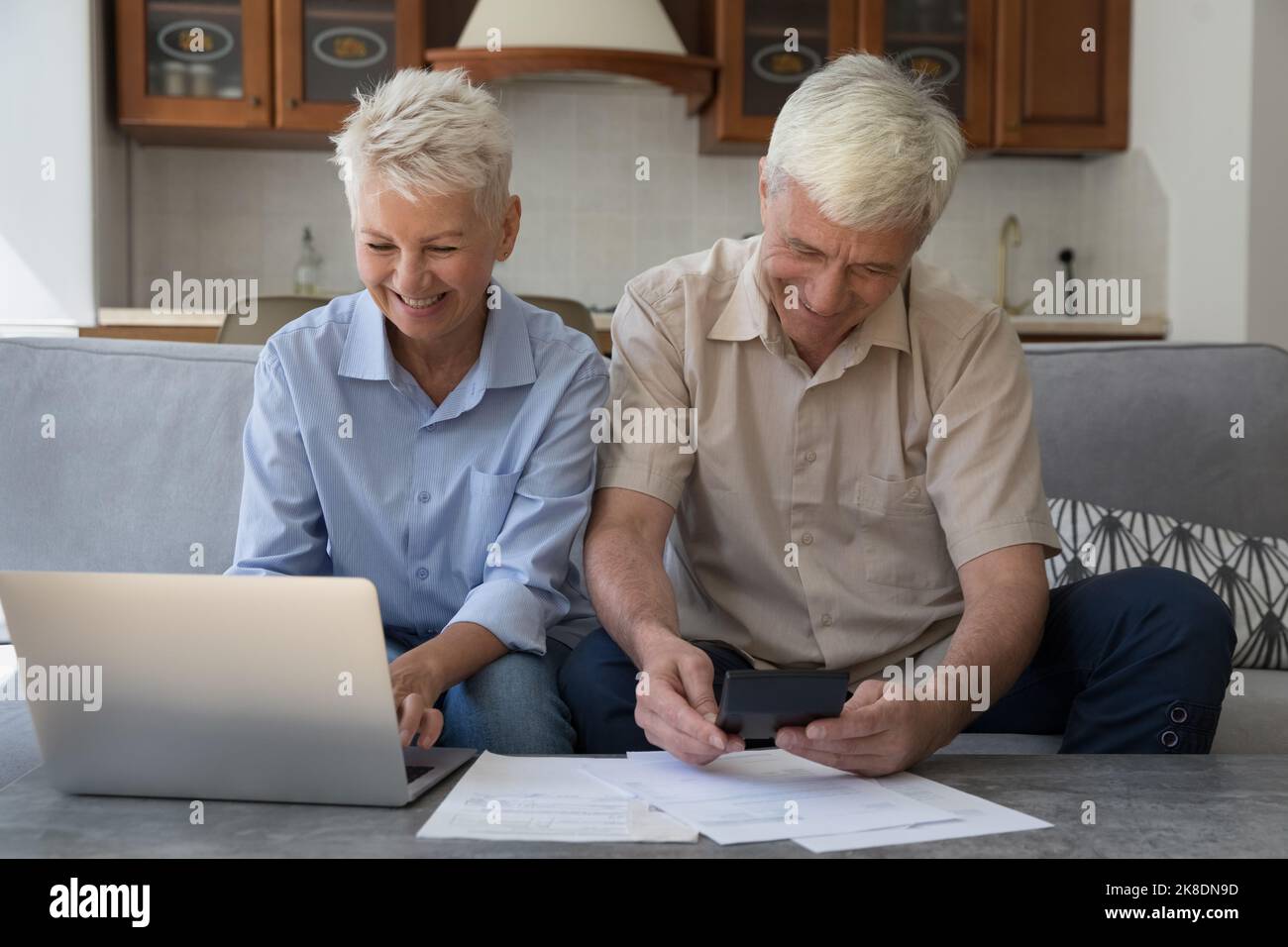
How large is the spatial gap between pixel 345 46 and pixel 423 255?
2.93 metres

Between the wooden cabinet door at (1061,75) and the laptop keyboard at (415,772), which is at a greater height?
the wooden cabinet door at (1061,75)

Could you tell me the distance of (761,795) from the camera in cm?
106

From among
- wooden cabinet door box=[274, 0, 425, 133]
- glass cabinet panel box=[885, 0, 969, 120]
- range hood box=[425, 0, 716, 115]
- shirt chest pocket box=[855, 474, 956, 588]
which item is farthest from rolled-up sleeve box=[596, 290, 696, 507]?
glass cabinet panel box=[885, 0, 969, 120]

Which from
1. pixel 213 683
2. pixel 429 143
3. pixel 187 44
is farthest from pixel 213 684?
pixel 187 44

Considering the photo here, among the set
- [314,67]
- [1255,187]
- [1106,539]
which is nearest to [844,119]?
[1106,539]

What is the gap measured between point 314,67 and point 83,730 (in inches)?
135

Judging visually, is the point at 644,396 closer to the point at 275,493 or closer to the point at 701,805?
the point at 275,493

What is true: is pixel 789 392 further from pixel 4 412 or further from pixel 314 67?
pixel 314 67

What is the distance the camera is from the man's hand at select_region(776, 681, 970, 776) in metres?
1.10

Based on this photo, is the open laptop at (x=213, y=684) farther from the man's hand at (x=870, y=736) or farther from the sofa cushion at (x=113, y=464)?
the sofa cushion at (x=113, y=464)

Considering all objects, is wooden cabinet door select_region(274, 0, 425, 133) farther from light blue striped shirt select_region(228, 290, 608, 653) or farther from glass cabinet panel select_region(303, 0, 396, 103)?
light blue striped shirt select_region(228, 290, 608, 653)

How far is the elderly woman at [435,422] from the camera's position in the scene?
1.43m

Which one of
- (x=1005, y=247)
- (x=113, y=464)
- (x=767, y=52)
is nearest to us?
(x=113, y=464)

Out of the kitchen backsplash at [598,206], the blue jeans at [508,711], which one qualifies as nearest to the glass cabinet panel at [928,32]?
the kitchen backsplash at [598,206]
